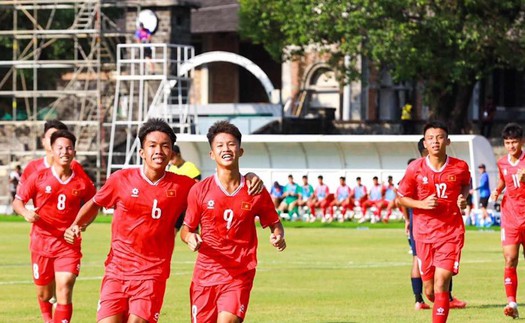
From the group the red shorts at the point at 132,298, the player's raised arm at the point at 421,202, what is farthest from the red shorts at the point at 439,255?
the red shorts at the point at 132,298

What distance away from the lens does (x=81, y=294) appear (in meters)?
20.9

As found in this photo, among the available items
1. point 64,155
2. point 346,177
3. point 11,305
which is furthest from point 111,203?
point 346,177

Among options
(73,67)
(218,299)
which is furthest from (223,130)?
(73,67)

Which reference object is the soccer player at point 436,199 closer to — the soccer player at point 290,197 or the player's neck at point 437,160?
the player's neck at point 437,160

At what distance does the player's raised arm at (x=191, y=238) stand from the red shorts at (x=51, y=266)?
3725 millimetres

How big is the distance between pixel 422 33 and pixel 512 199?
3090cm

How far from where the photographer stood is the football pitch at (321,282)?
18.1 m

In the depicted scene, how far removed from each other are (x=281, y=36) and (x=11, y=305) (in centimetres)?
3743

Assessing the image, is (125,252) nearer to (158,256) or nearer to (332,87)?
(158,256)

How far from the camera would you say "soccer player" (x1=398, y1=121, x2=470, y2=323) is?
52.6ft

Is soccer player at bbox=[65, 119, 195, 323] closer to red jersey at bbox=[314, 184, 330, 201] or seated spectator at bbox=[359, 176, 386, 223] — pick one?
seated spectator at bbox=[359, 176, 386, 223]

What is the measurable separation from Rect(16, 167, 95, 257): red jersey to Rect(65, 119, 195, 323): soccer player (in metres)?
2.96

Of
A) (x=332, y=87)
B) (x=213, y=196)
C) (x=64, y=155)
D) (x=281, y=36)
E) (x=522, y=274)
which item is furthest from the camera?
(x=332, y=87)

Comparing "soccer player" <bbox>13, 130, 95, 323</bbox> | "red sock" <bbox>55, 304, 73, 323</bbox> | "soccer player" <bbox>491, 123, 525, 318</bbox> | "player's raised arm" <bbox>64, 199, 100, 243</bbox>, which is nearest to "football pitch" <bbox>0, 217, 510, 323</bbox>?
"soccer player" <bbox>491, 123, 525, 318</bbox>
